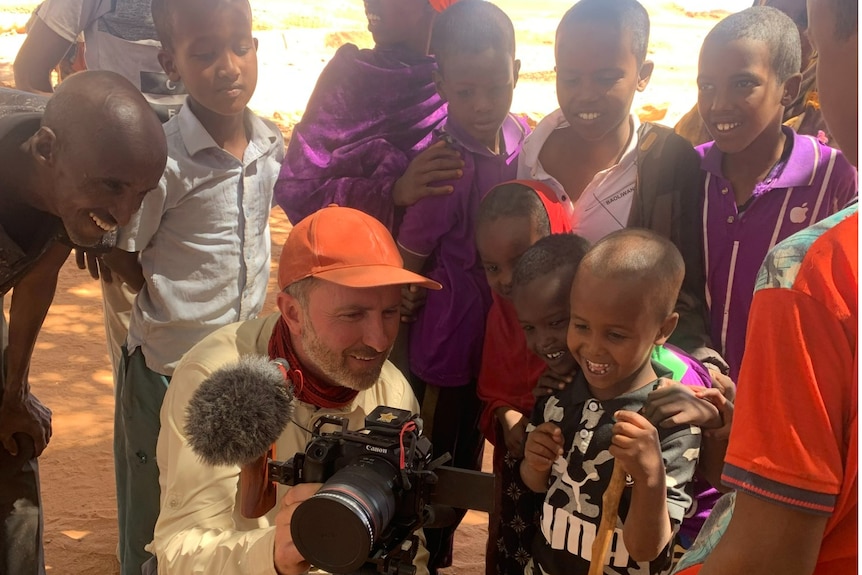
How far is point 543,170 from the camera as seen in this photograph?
10.0 ft

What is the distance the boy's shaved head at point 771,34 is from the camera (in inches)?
107

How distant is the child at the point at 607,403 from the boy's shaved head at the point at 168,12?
163cm

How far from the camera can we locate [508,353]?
9.48ft

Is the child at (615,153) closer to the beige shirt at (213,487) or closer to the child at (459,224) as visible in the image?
the child at (459,224)

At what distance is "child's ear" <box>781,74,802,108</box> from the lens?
110 inches

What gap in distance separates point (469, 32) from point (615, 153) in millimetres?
648

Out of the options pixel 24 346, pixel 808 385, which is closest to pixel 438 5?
pixel 24 346

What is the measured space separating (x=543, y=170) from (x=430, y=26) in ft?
2.49

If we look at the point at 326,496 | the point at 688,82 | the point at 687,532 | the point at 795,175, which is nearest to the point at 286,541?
the point at 326,496

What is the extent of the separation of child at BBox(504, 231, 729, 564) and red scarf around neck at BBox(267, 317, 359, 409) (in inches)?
22.1

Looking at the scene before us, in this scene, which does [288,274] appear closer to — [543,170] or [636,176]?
[543,170]

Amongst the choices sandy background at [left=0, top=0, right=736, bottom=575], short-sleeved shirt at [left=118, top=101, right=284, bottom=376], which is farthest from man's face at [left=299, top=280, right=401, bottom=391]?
sandy background at [left=0, top=0, right=736, bottom=575]

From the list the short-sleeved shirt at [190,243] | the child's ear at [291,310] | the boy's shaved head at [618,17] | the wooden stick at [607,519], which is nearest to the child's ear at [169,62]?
the short-sleeved shirt at [190,243]

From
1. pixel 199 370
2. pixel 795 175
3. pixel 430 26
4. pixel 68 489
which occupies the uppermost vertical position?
pixel 430 26
